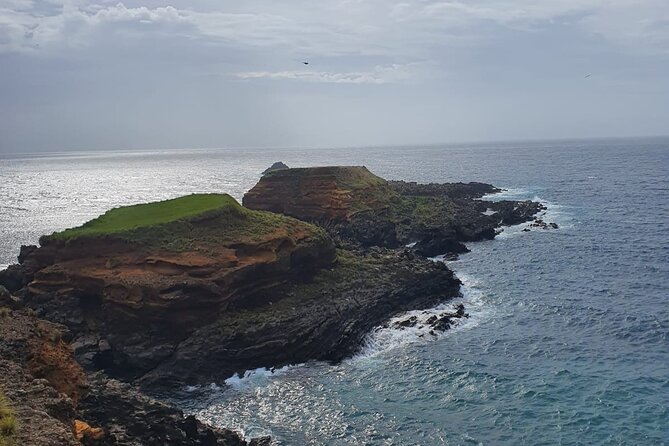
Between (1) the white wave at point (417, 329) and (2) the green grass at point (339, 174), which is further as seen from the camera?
(2) the green grass at point (339, 174)

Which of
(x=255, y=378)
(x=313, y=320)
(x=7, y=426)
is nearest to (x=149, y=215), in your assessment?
(x=313, y=320)

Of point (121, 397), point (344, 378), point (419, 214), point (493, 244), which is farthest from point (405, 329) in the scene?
point (419, 214)

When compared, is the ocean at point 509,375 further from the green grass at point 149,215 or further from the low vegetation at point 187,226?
the green grass at point 149,215

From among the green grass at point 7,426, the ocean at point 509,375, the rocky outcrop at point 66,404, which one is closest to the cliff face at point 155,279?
the ocean at point 509,375

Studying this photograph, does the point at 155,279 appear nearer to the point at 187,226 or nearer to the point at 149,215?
the point at 187,226

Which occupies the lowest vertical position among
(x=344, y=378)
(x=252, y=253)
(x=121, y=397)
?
(x=344, y=378)

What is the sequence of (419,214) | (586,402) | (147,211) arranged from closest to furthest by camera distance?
1. (586,402)
2. (147,211)
3. (419,214)

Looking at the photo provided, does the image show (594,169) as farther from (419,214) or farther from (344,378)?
(344,378)
